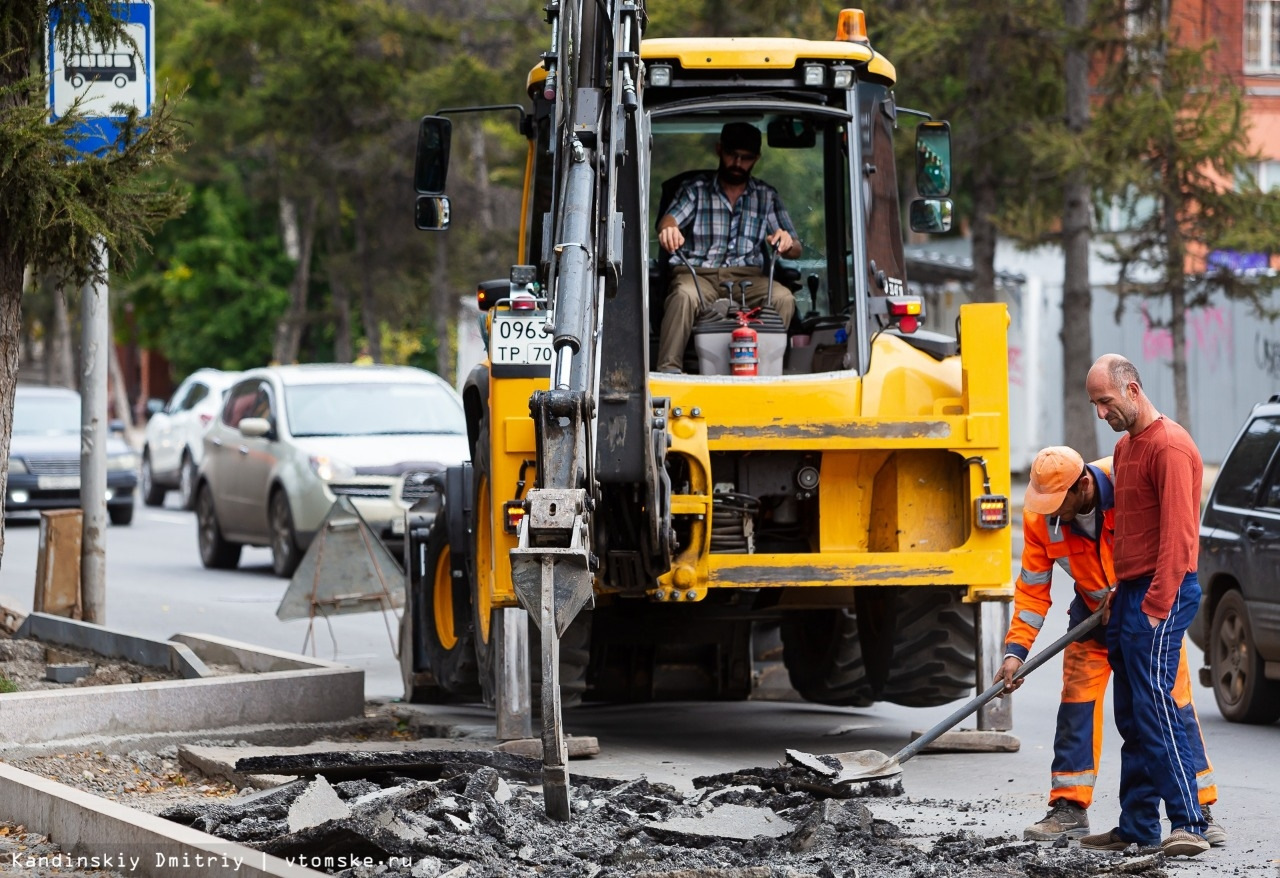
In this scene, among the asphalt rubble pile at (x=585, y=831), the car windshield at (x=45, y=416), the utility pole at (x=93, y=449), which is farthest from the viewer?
the car windshield at (x=45, y=416)

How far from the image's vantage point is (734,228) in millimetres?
9680

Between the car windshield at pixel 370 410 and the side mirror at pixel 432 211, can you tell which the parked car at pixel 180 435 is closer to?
the car windshield at pixel 370 410

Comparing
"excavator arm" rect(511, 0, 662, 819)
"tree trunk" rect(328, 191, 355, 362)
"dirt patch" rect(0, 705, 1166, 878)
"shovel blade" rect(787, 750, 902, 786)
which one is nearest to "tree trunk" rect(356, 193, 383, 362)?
"tree trunk" rect(328, 191, 355, 362)

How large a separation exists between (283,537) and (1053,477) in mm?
12076

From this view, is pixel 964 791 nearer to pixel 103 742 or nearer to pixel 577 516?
pixel 577 516

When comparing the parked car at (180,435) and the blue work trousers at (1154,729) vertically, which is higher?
the parked car at (180,435)

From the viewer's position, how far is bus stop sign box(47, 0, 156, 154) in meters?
9.51

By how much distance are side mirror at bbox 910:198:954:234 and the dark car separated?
2.10 meters

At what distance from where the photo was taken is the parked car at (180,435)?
28.2 meters

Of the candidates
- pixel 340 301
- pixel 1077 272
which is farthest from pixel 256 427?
pixel 340 301

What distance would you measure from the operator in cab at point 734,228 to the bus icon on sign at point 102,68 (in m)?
2.91

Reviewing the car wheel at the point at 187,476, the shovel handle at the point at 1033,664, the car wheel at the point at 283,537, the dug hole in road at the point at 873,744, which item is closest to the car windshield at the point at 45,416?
the car wheel at the point at 187,476

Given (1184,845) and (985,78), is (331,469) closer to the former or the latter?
(985,78)

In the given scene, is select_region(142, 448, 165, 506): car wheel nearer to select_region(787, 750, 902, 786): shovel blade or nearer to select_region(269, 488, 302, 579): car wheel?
select_region(269, 488, 302, 579): car wheel
